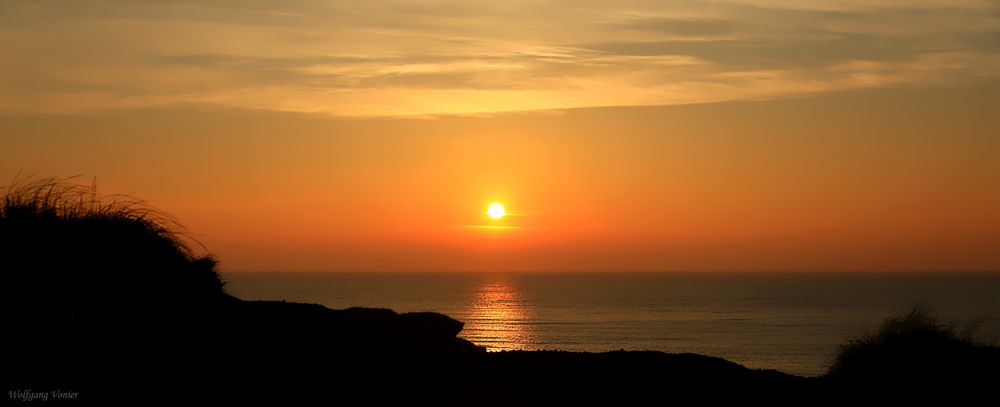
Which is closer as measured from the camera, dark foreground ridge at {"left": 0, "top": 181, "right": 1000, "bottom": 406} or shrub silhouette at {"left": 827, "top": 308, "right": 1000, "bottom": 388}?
dark foreground ridge at {"left": 0, "top": 181, "right": 1000, "bottom": 406}

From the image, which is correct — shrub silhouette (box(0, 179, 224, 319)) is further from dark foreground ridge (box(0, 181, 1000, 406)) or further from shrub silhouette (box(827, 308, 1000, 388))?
shrub silhouette (box(827, 308, 1000, 388))

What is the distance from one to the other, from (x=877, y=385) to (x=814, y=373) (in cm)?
6985

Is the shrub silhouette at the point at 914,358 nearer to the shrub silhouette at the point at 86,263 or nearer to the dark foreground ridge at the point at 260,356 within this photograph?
the dark foreground ridge at the point at 260,356

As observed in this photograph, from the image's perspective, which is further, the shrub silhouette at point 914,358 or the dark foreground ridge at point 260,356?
the shrub silhouette at point 914,358

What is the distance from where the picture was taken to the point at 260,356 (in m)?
13.5

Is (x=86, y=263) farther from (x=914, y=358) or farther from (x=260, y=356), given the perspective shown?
(x=914, y=358)

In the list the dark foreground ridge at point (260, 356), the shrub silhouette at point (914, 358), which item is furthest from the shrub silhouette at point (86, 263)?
the shrub silhouette at point (914, 358)

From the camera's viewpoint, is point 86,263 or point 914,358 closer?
point 86,263

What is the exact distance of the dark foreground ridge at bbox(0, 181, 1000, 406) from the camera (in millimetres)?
11359

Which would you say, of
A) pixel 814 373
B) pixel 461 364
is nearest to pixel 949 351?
pixel 461 364

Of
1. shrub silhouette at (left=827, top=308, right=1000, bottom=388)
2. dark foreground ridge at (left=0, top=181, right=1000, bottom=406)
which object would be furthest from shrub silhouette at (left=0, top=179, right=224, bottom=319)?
shrub silhouette at (left=827, top=308, right=1000, bottom=388)

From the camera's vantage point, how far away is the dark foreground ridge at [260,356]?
37.3ft

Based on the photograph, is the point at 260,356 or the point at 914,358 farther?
the point at 914,358

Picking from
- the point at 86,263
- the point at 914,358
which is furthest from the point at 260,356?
the point at 914,358
